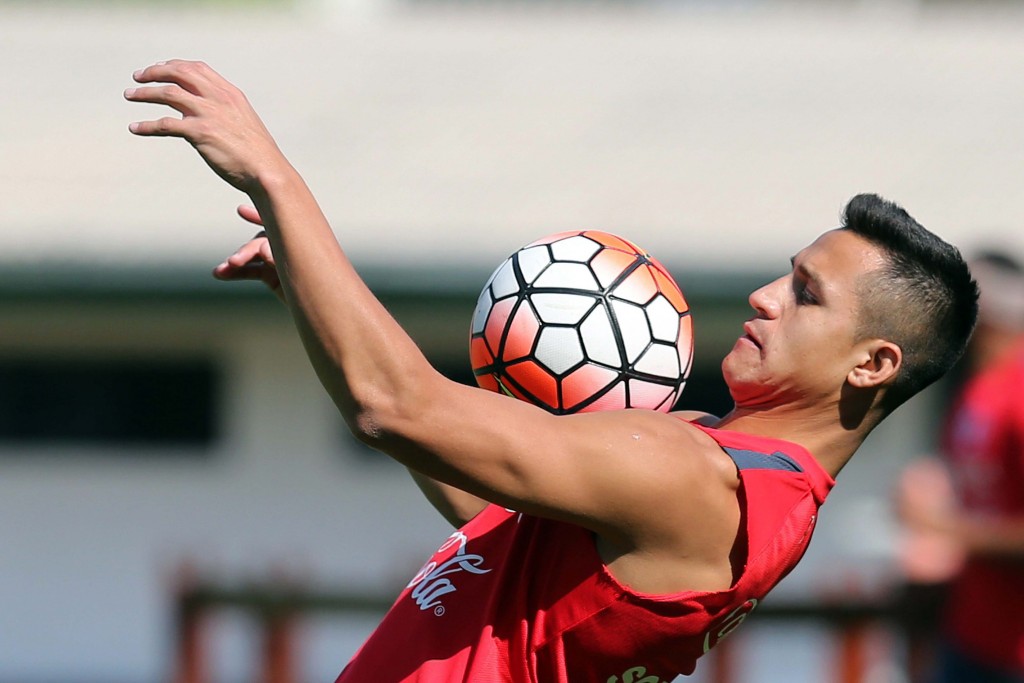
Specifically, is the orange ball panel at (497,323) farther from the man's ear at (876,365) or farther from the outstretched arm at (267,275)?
the man's ear at (876,365)

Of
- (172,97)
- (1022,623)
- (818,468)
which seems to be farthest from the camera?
(1022,623)

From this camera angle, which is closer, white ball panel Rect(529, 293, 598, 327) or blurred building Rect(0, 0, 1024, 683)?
white ball panel Rect(529, 293, 598, 327)

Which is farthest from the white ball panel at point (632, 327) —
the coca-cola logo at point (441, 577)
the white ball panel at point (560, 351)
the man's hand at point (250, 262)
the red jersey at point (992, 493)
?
the red jersey at point (992, 493)

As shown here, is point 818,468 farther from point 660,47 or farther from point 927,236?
point 660,47

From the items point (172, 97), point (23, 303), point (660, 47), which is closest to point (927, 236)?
point (172, 97)

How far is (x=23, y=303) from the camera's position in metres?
9.68

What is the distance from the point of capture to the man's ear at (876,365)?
9.59 ft

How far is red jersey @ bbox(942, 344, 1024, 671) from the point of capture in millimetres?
5766

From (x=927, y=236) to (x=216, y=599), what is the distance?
5.98 meters

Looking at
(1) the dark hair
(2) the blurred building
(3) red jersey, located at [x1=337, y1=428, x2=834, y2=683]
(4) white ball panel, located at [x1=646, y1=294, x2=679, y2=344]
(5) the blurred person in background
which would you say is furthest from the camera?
(2) the blurred building

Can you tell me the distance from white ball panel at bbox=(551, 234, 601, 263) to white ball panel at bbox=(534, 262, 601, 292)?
0.08ft

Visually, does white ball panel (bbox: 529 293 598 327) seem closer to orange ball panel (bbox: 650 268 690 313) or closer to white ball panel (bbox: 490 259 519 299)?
white ball panel (bbox: 490 259 519 299)

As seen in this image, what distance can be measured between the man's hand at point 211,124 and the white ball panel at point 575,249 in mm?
801

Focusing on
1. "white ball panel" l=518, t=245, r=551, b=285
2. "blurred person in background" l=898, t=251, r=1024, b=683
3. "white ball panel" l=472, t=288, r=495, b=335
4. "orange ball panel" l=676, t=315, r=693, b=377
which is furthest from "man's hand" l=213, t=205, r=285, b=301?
"blurred person in background" l=898, t=251, r=1024, b=683
